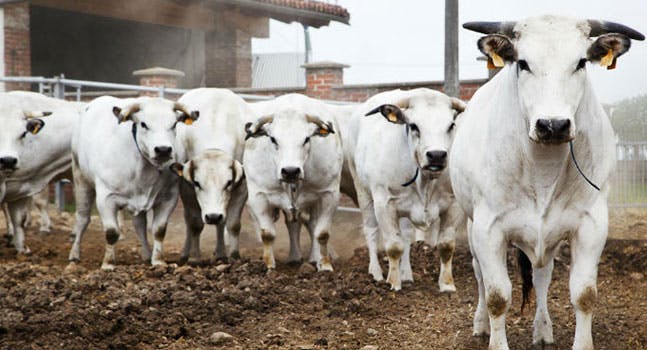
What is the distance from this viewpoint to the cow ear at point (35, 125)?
11883mm

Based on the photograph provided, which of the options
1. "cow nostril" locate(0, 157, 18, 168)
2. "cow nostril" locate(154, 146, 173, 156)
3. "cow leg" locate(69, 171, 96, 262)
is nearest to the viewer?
"cow nostril" locate(154, 146, 173, 156)

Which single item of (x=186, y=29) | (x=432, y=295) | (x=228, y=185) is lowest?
(x=432, y=295)

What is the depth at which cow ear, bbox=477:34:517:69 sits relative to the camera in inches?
216

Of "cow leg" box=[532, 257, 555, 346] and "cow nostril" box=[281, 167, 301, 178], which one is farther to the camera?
"cow nostril" box=[281, 167, 301, 178]

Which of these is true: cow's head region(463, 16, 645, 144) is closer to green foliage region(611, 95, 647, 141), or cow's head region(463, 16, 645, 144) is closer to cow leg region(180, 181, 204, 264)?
cow leg region(180, 181, 204, 264)

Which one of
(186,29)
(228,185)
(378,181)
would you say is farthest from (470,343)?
(186,29)

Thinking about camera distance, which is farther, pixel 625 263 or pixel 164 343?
pixel 625 263

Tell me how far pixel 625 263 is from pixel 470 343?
3.94 metres

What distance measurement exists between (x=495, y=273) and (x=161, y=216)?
19.5ft

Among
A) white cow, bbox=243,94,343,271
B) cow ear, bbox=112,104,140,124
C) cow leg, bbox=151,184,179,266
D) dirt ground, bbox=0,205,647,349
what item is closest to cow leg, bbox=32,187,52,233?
cow leg, bbox=151,184,179,266

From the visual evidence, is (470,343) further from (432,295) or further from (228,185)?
(228,185)

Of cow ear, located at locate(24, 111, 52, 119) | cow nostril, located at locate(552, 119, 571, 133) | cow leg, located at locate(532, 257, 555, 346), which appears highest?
cow nostril, located at locate(552, 119, 571, 133)

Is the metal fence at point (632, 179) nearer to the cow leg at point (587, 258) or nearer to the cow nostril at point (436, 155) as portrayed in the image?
the cow nostril at point (436, 155)

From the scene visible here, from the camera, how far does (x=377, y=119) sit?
9719mm
